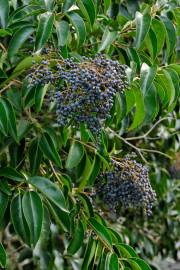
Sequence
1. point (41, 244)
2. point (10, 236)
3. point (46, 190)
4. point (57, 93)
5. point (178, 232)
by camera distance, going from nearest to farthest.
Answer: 1. point (57, 93)
2. point (46, 190)
3. point (41, 244)
4. point (10, 236)
5. point (178, 232)

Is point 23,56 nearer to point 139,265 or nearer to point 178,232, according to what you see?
point 139,265

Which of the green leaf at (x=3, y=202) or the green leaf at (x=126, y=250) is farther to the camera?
the green leaf at (x=126, y=250)

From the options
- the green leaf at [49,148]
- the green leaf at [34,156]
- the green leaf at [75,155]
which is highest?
the green leaf at [49,148]

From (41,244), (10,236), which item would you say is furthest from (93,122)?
(10,236)

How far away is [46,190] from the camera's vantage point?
123cm

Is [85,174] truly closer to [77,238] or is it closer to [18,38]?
[77,238]

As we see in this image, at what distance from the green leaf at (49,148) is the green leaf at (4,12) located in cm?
24

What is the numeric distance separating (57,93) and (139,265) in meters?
0.41

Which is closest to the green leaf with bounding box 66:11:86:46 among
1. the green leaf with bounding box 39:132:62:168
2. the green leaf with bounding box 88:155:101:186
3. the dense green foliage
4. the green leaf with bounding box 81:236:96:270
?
the dense green foliage

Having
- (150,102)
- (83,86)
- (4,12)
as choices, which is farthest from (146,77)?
(4,12)

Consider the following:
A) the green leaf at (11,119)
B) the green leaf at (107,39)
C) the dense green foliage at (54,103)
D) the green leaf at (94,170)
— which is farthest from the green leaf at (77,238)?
the green leaf at (107,39)

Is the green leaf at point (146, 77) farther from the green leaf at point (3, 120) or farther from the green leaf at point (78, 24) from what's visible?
the green leaf at point (3, 120)

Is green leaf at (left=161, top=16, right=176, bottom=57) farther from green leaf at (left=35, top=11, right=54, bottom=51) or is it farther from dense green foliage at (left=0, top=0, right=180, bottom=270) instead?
green leaf at (left=35, top=11, right=54, bottom=51)

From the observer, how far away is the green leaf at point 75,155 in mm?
1395
